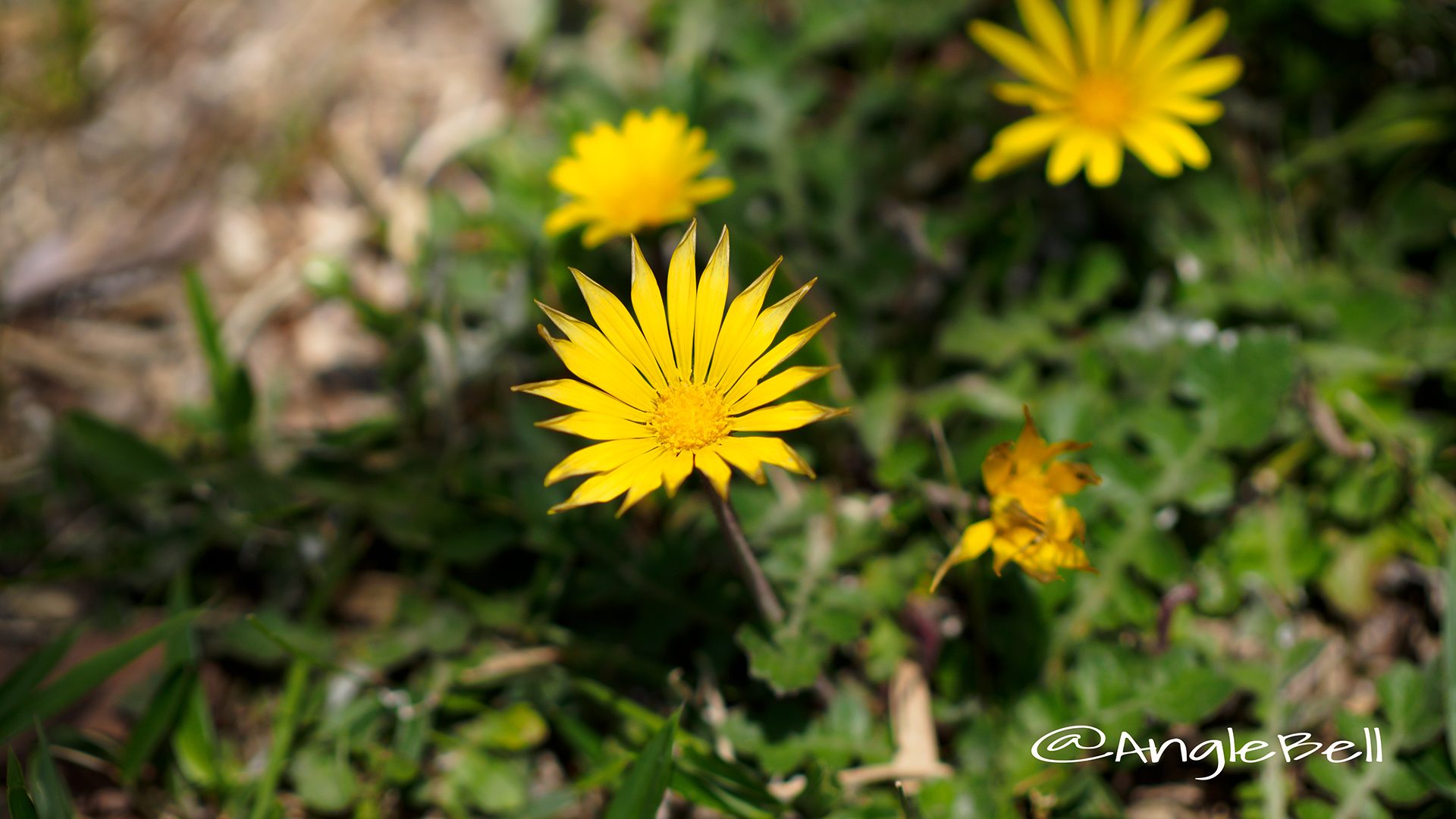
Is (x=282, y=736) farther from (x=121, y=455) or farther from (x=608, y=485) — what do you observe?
(x=608, y=485)

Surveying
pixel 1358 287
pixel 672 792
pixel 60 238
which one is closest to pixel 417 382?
pixel 672 792

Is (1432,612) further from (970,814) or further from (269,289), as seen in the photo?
(269,289)

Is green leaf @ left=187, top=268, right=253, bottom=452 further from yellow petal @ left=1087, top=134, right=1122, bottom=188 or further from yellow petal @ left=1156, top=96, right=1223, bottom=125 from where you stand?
yellow petal @ left=1156, top=96, right=1223, bottom=125

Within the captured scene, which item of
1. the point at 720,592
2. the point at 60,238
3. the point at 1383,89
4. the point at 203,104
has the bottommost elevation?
the point at 720,592

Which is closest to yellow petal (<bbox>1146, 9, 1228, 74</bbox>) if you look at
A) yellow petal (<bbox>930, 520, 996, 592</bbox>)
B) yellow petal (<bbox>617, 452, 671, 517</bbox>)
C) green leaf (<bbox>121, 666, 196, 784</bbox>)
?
yellow petal (<bbox>930, 520, 996, 592</bbox>)

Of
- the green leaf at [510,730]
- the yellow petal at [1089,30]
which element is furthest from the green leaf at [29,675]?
the yellow petal at [1089,30]

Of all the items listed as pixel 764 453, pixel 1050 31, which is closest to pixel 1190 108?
pixel 1050 31
